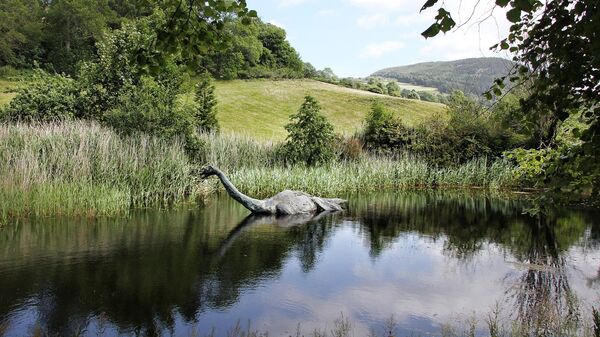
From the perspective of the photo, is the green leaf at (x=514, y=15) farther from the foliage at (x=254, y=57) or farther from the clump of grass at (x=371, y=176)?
the foliage at (x=254, y=57)

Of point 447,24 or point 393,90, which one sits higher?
point 393,90

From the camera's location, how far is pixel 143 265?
26.4ft

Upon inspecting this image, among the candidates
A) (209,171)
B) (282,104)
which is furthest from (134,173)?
(282,104)

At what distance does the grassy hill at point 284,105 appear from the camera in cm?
3803

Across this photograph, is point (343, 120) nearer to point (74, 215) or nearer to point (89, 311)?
point (74, 215)

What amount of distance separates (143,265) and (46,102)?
13113 millimetres

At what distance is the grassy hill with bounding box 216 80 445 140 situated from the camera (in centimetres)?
3803

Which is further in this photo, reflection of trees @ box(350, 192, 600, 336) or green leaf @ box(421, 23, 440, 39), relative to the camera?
reflection of trees @ box(350, 192, 600, 336)

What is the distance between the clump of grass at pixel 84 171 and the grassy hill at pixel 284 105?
19860mm

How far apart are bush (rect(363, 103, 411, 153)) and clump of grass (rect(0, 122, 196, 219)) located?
11.5 meters

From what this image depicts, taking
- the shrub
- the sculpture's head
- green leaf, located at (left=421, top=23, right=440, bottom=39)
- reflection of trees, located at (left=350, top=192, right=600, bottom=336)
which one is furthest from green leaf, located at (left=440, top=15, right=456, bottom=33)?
the shrub

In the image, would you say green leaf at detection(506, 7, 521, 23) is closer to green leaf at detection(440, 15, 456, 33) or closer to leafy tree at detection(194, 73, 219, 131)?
green leaf at detection(440, 15, 456, 33)

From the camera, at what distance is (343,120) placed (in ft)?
135

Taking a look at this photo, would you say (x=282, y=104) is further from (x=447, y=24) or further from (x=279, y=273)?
(x=447, y=24)
